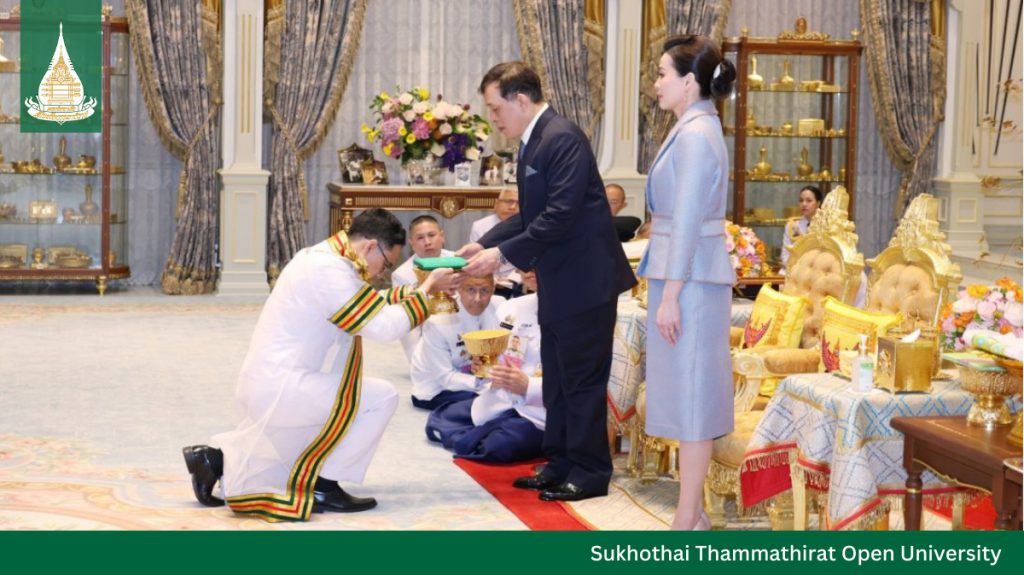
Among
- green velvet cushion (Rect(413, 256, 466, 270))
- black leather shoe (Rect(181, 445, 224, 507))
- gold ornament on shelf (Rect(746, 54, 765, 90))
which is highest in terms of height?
gold ornament on shelf (Rect(746, 54, 765, 90))

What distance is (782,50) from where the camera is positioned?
39.4 ft

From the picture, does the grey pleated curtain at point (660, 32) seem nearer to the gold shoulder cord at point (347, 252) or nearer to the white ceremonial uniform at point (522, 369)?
the white ceremonial uniform at point (522, 369)

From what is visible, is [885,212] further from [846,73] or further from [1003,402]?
[1003,402]

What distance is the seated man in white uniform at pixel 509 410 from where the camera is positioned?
6.11 metres

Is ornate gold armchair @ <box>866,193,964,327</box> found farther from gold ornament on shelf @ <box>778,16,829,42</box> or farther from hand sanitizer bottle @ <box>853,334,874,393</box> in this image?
gold ornament on shelf @ <box>778,16,829,42</box>

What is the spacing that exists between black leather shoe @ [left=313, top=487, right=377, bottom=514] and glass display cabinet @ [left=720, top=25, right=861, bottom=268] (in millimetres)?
7299

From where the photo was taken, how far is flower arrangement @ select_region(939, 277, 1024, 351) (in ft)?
13.9

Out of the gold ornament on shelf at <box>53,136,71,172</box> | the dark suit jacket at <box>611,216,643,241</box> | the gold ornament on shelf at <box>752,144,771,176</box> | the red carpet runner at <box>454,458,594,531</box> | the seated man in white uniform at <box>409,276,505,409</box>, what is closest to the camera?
the red carpet runner at <box>454,458,594,531</box>

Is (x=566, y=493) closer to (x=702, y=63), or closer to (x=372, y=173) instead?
(x=702, y=63)

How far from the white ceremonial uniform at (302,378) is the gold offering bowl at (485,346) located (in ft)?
1.71

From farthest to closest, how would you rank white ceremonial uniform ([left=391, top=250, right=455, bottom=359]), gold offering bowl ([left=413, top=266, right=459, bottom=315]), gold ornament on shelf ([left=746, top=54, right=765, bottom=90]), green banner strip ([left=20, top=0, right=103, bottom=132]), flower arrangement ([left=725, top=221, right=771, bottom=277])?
gold ornament on shelf ([left=746, top=54, right=765, bottom=90]) < green banner strip ([left=20, top=0, right=103, bottom=132]) < white ceremonial uniform ([left=391, top=250, right=455, bottom=359]) < flower arrangement ([left=725, top=221, right=771, bottom=277]) < gold offering bowl ([left=413, top=266, right=459, bottom=315])

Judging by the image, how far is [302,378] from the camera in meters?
5.09

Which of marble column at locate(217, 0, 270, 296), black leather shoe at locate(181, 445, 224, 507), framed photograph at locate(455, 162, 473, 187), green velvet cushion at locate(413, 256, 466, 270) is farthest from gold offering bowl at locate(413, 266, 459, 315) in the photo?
marble column at locate(217, 0, 270, 296)

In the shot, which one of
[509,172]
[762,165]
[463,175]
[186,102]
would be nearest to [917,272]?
[463,175]
